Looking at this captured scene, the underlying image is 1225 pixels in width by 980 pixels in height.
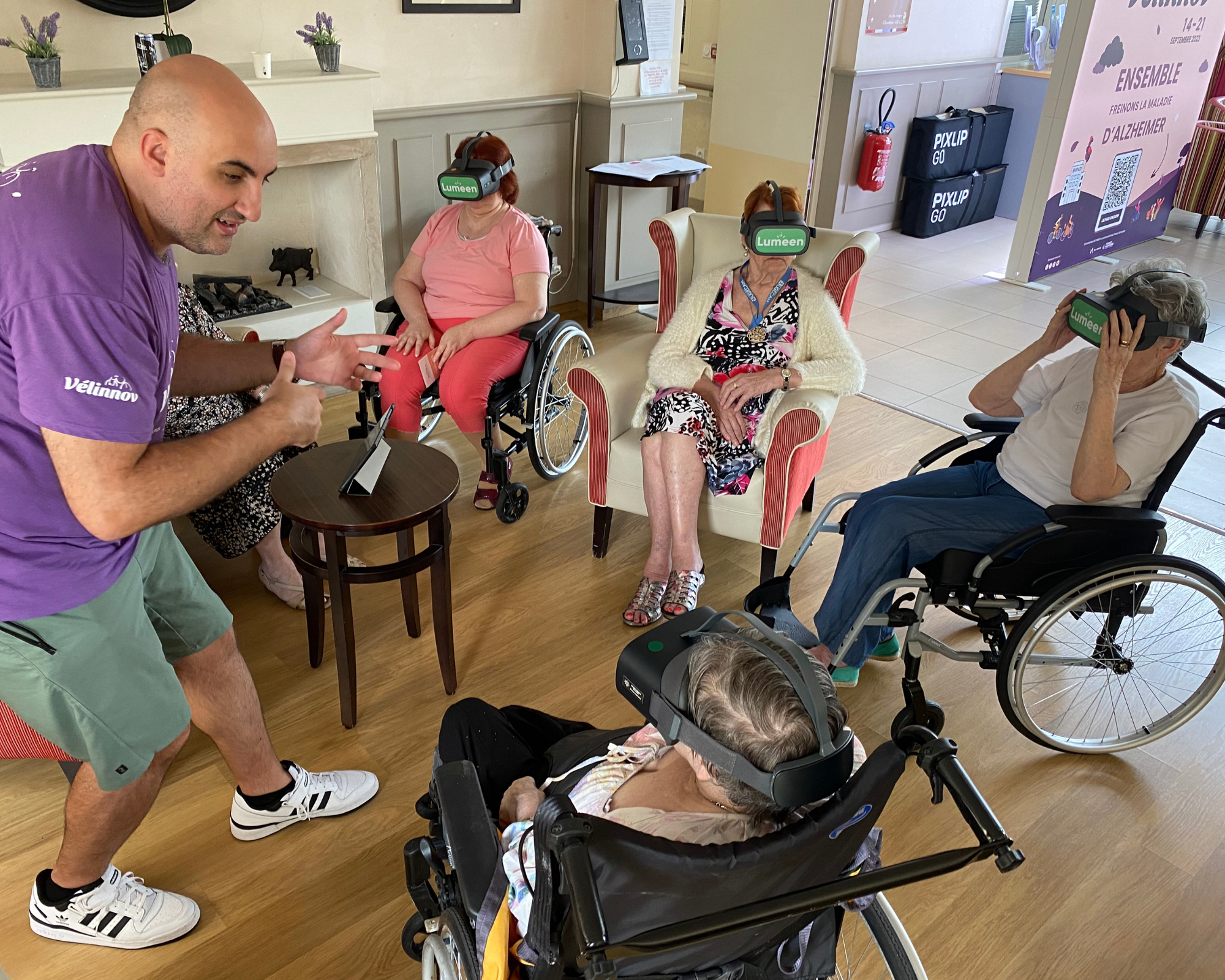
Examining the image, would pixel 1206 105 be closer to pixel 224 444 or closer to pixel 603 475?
pixel 603 475

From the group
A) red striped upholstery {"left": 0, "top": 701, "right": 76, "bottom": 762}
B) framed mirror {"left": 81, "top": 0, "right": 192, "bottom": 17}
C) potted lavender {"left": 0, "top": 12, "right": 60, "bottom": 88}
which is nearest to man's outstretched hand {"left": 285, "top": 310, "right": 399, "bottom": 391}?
red striped upholstery {"left": 0, "top": 701, "right": 76, "bottom": 762}

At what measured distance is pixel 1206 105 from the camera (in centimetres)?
667

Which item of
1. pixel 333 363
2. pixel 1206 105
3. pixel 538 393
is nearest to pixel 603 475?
pixel 538 393

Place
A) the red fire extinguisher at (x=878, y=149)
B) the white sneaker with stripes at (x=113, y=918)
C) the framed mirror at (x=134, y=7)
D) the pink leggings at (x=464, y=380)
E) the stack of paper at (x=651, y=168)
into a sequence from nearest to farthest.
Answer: the white sneaker with stripes at (x=113, y=918)
the pink leggings at (x=464, y=380)
the framed mirror at (x=134, y=7)
the stack of paper at (x=651, y=168)
the red fire extinguisher at (x=878, y=149)

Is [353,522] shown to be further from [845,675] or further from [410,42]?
[410,42]

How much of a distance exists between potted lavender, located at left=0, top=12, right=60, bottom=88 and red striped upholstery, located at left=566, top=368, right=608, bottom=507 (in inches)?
74.0

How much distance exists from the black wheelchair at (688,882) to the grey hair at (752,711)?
72 millimetres

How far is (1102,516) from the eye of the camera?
6.68ft

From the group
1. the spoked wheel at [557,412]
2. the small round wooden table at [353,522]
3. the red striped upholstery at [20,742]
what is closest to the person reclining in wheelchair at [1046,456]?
the small round wooden table at [353,522]

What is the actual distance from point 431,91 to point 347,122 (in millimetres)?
761

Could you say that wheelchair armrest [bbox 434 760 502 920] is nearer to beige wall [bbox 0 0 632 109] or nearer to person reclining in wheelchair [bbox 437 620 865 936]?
person reclining in wheelchair [bbox 437 620 865 936]

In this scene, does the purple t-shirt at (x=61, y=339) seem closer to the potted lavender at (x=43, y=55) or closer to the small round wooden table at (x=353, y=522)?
the small round wooden table at (x=353, y=522)

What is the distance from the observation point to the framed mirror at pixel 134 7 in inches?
126

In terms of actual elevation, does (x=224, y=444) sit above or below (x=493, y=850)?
above
